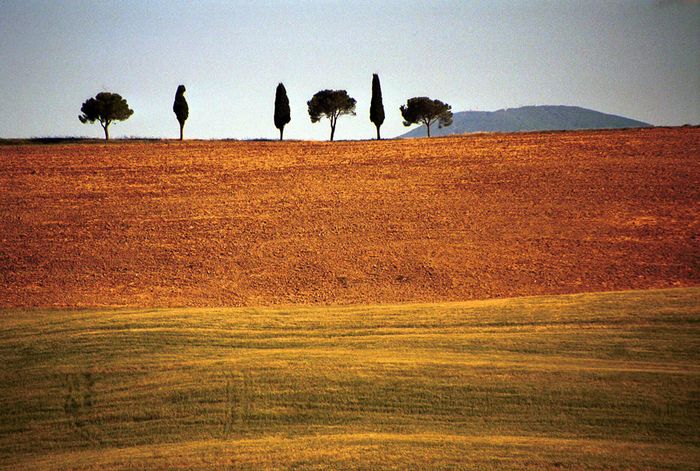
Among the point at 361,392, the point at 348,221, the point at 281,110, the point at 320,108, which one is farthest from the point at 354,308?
the point at 320,108

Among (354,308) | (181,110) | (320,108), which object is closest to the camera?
(354,308)

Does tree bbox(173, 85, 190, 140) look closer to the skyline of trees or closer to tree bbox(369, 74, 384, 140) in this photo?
the skyline of trees

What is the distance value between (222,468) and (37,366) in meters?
5.21

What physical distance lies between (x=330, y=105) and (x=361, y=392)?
49.1 metres

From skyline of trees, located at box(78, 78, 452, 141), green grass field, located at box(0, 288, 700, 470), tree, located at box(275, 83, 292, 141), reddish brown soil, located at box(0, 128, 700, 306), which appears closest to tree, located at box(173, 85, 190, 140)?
skyline of trees, located at box(78, 78, 452, 141)

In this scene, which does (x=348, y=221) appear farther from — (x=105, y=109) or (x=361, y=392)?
(x=105, y=109)

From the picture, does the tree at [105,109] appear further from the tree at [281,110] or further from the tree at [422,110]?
the tree at [422,110]

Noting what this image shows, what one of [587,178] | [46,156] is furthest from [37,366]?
[46,156]

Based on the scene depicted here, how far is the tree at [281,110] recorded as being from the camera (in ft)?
166

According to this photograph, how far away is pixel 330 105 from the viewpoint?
5825cm

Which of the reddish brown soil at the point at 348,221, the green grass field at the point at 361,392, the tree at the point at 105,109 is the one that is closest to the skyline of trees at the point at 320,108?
the tree at the point at 105,109

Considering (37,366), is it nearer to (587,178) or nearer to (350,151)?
(587,178)

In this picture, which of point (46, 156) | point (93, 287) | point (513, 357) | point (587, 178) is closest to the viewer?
point (513, 357)

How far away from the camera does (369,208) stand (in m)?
27.0
